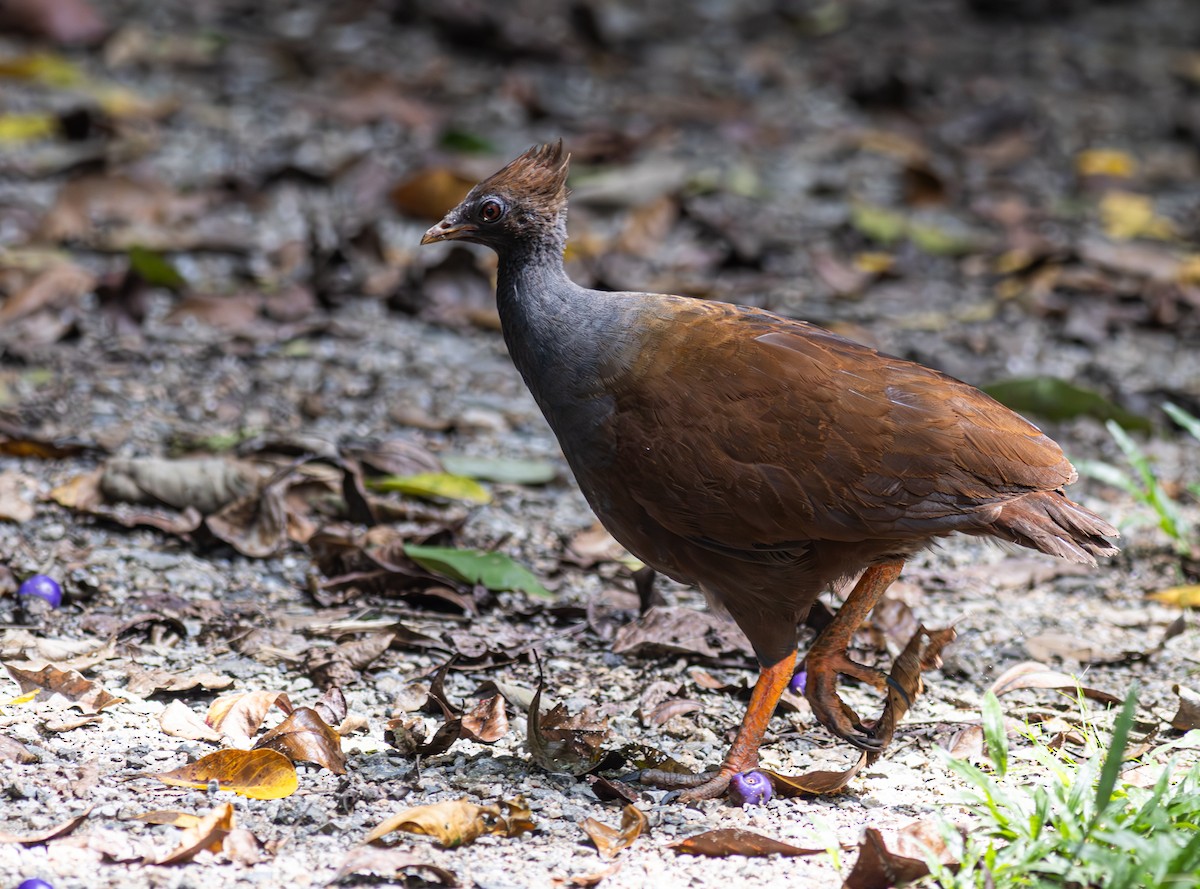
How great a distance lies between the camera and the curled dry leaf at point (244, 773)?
328 centimetres

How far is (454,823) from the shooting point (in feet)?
10.2

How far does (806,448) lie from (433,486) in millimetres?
1782

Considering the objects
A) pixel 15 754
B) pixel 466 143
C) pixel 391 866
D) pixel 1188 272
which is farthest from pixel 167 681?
→ pixel 1188 272

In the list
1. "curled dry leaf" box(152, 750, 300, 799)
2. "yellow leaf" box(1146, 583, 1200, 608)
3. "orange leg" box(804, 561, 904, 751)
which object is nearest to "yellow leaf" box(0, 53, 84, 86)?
"curled dry leaf" box(152, 750, 300, 799)

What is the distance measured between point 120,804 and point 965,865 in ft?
5.67

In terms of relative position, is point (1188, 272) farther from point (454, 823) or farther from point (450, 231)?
point (454, 823)

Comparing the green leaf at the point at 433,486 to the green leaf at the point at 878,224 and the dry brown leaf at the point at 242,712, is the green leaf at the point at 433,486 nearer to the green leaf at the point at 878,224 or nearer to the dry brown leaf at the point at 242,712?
the dry brown leaf at the point at 242,712

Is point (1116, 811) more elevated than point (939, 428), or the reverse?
point (939, 428)

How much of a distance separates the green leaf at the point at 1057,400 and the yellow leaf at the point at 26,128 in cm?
494

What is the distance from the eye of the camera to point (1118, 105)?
31.8 ft

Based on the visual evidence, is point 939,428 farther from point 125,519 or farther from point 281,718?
point 125,519

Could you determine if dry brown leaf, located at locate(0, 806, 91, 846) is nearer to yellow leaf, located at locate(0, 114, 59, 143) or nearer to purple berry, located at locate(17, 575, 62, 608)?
purple berry, located at locate(17, 575, 62, 608)

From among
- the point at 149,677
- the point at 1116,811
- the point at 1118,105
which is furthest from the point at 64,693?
the point at 1118,105

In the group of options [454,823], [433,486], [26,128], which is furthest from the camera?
[26,128]
